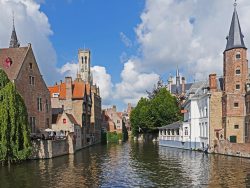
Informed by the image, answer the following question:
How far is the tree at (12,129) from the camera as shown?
1281 inches

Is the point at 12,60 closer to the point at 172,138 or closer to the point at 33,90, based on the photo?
the point at 33,90

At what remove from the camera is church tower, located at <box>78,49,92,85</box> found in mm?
141450

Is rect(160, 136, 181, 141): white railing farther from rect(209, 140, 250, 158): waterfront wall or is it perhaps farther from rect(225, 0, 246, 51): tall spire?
rect(225, 0, 246, 51): tall spire

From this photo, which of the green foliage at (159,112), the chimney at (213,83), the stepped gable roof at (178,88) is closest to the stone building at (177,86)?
the stepped gable roof at (178,88)

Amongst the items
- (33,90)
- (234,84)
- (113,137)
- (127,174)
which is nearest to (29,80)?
(33,90)

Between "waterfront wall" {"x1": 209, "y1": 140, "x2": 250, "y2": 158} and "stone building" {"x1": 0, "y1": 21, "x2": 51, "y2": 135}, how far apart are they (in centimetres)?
2329

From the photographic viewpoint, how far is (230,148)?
4103cm

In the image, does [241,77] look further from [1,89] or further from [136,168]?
[1,89]

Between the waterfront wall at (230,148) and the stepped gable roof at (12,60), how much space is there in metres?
26.5

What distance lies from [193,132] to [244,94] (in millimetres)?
10664

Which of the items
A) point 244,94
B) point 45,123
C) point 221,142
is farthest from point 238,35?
point 45,123

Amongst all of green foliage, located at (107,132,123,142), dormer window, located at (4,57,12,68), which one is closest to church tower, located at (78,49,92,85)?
green foliage, located at (107,132,123,142)

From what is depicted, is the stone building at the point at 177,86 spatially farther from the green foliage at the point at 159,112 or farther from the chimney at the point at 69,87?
the chimney at the point at 69,87

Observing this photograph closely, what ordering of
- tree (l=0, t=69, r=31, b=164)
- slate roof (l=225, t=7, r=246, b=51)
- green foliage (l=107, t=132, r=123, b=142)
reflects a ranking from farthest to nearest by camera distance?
1. green foliage (l=107, t=132, r=123, b=142)
2. slate roof (l=225, t=7, r=246, b=51)
3. tree (l=0, t=69, r=31, b=164)
